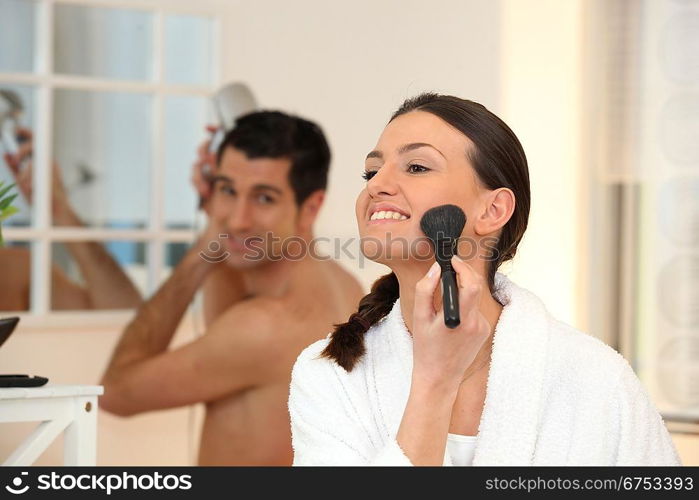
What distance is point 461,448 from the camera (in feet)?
4.02

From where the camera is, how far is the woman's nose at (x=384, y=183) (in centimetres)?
124

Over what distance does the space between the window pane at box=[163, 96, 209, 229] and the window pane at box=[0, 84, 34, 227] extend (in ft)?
1.06

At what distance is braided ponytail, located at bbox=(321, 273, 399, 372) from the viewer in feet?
4.21

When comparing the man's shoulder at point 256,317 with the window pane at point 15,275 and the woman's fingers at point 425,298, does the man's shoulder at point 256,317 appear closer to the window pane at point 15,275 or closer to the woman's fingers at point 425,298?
the window pane at point 15,275

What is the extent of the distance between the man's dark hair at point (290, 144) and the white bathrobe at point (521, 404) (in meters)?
0.97

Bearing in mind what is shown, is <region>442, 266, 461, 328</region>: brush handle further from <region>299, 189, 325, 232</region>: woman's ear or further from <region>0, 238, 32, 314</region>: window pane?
<region>0, 238, 32, 314</region>: window pane

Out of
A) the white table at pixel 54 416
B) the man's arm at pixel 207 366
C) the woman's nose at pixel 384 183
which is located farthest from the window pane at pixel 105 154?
the woman's nose at pixel 384 183

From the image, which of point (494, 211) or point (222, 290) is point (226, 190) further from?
point (494, 211)

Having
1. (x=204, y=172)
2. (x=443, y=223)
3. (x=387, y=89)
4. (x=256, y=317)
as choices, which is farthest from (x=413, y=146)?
(x=387, y=89)

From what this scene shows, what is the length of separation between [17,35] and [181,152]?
45cm
